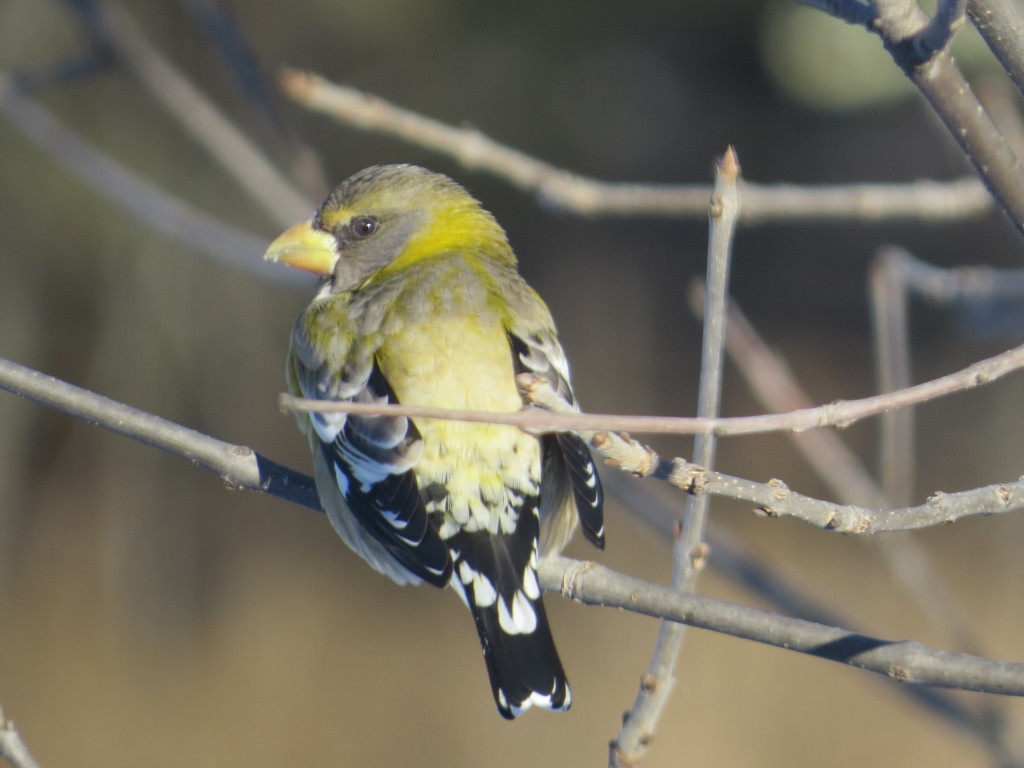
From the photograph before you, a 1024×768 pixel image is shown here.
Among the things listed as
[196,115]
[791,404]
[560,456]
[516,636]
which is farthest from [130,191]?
[791,404]

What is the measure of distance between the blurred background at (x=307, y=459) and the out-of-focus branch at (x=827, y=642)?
4889 millimetres

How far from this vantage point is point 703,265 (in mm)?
7934

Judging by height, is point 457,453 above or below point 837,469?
below

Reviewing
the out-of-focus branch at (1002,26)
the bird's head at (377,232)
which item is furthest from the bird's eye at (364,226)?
the out-of-focus branch at (1002,26)

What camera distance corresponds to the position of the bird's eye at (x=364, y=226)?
3.25 m

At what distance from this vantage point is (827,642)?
1.57 meters

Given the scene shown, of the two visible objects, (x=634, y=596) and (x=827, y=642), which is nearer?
(x=827, y=642)

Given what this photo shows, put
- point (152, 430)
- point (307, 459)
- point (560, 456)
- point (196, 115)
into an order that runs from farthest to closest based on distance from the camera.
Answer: point (307, 459) < point (196, 115) < point (560, 456) < point (152, 430)

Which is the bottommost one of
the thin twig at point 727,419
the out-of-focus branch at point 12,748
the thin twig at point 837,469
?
the out-of-focus branch at point 12,748

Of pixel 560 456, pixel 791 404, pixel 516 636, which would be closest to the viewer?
pixel 516 636

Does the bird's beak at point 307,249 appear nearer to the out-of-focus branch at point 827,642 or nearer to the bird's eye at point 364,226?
the bird's eye at point 364,226

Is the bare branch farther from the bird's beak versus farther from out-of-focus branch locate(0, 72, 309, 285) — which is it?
out-of-focus branch locate(0, 72, 309, 285)

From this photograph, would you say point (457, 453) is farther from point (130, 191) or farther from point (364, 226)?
point (130, 191)

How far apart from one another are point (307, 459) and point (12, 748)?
5920 millimetres
